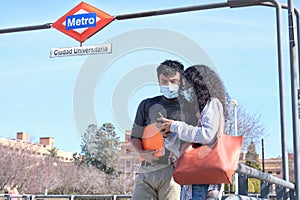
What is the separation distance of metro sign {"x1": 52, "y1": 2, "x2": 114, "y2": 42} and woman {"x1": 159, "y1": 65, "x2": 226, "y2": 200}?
378 cm

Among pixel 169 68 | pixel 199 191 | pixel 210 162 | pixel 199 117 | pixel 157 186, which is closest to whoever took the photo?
pixel 210 162

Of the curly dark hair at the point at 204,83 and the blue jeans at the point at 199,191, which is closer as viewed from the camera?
the blue jeans at the point at 199,191

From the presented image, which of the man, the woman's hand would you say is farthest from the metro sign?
the woman's hand

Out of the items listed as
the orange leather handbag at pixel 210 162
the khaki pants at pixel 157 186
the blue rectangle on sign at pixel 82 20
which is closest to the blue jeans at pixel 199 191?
the orange leather handbag at pixel 210 162

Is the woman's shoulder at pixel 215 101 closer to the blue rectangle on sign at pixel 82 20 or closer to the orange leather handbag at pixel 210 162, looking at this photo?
the orange leather handbag at pixel 210 162

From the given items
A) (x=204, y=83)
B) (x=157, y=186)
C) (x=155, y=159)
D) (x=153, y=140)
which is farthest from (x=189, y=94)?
(x=157, y=186)

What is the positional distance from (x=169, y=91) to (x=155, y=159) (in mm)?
565

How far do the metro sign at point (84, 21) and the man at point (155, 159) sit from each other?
130 inches

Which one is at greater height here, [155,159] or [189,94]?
[189,94]

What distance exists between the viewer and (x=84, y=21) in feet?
24.1

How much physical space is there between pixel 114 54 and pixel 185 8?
134 inches

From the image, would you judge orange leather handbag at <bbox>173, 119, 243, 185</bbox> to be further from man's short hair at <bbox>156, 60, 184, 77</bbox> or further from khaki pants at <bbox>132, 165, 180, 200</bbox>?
khaki pants at <bbox>132, 165, 180, 200</bbox>

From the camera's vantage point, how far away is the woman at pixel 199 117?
3289mm

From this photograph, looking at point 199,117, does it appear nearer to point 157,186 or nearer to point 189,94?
point 189,94
